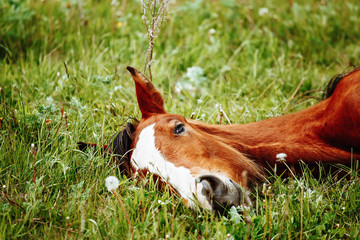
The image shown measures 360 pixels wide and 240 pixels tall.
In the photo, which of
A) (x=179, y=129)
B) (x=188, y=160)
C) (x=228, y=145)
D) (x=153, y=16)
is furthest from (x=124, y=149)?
(x=153, y=16)

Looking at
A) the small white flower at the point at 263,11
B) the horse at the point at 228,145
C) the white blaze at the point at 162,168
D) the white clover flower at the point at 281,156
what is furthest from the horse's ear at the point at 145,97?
the small white flower at the point at 263,11

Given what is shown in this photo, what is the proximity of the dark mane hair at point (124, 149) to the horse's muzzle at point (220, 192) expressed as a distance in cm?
71

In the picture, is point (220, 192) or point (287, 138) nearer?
point (220, 192)

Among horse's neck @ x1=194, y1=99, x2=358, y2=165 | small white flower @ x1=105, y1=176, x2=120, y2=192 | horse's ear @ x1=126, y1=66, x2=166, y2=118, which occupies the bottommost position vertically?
small white flower @ x1=105, y1=176, x2=120, y2=192

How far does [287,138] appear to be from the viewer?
2.75 metres

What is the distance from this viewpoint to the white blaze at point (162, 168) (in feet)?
6.73

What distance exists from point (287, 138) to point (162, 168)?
1.02 meters

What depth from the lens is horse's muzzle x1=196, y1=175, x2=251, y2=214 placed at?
1970 millimetres

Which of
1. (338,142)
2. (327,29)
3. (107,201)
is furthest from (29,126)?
(327,29)

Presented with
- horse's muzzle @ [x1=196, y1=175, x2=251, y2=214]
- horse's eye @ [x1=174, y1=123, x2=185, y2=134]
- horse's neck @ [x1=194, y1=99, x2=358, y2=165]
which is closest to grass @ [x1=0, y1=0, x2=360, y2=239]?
horse's muzzle @ [x1=196, y1=175, x2=251, y2=214]

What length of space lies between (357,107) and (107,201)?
1.72 m

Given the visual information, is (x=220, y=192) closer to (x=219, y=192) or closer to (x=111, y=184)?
(x=219, y=192)

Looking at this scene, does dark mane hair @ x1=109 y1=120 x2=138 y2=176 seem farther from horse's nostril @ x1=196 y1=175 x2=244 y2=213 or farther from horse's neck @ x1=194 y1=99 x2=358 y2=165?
horse's nostril @ x1=196 y1=175 x2=244 y2=213

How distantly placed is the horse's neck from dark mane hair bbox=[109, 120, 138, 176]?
1.65ft
